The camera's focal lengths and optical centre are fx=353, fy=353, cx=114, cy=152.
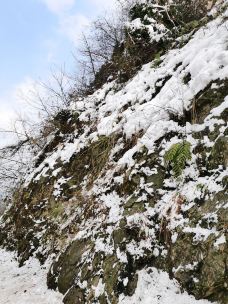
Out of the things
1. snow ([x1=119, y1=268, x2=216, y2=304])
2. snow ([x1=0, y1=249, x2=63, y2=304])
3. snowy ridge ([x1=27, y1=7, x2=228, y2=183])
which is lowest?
snow ([x1=119, y1=268, x2=216, y2=304])

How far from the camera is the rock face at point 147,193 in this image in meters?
3.63

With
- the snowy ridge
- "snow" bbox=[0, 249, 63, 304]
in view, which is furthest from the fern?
Answer: "snow" bbox=[0, 249, 63, 304]

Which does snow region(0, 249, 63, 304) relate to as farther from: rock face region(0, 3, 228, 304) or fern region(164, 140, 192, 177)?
fern region(164, 140, 192, 177)

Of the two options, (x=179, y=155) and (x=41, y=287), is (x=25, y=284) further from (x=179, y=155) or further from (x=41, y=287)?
(x=179, y=155)

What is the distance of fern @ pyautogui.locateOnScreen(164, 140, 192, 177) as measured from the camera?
4145 millimetres

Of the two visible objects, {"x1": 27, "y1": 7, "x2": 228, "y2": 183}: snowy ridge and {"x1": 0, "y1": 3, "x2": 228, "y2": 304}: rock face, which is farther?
{"x1": 27, "y1": 7, "x2": 228, "y2": 183}: snowy ridge

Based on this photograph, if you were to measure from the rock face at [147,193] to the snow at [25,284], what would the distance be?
0.66 ft

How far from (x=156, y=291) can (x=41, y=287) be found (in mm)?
2327

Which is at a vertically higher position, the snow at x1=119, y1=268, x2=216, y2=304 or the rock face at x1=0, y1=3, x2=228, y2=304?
the rock face at x1=0, y1=3, x2=228, y2=304

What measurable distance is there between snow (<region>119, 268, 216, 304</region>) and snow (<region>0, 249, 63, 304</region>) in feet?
4.52

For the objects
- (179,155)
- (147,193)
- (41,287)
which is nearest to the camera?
(179,155)

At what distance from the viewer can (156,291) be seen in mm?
3623

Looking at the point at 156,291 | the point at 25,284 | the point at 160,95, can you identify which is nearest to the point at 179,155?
the point at 156,291

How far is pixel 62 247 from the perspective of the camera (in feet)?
18.3
